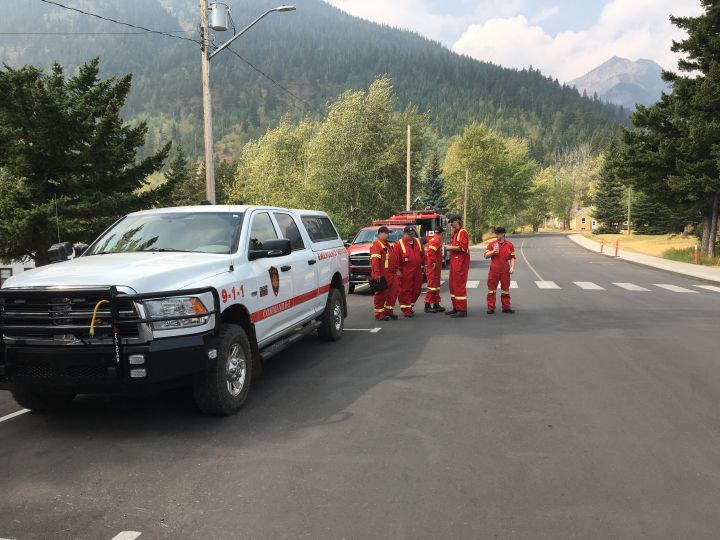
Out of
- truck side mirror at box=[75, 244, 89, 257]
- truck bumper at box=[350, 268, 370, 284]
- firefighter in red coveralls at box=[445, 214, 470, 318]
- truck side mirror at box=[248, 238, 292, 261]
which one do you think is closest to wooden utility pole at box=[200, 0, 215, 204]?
truck bumper at box=[350, 268, 370, 284]

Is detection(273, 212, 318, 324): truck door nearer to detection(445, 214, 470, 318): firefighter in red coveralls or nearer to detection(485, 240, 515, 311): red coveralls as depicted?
detection(445, 214, 470, 318): firefighter in red coveralls

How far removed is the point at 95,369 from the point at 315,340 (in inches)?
184

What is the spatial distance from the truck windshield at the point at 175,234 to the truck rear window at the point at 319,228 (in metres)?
2.02

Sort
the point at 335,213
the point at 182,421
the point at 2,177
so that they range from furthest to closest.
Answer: the point at 335,213 < the point at 2,177 < the point at 182,421

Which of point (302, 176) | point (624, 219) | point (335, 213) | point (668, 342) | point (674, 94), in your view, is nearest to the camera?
point (668, 342)

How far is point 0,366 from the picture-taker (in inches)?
174

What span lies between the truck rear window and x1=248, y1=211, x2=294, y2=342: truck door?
51.0 inches

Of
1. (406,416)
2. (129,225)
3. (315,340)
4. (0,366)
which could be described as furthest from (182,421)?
(315,340)

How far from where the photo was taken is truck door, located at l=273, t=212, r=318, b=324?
690 centimetres

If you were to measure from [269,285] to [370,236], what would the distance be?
10.5 meters

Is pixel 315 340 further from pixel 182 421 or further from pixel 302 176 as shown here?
pixel 302 176

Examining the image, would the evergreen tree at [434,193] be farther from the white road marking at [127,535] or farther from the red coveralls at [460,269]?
the white road marking at [127,535]

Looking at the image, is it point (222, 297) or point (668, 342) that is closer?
point (222, 297)

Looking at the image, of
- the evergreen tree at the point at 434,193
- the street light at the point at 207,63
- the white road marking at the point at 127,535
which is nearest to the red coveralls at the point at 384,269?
the street light at the point at 207,63
